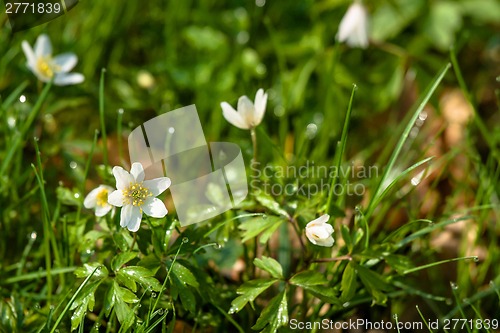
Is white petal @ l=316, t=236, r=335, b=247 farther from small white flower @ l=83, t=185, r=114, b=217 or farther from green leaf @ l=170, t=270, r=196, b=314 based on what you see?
small white flower @ l=83, t=185, r=114, b=217

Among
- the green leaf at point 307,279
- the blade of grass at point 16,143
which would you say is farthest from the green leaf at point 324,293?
the blade of grass at point 16,143

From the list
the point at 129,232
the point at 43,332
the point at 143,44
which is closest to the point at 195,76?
the point at 143,44

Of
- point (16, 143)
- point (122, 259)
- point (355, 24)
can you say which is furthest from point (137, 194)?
point (355, 24)

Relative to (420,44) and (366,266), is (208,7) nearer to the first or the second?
(420,44)

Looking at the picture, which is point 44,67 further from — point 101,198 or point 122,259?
point 122,259

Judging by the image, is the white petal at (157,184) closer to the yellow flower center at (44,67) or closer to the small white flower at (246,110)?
the small white flower at (246,110)

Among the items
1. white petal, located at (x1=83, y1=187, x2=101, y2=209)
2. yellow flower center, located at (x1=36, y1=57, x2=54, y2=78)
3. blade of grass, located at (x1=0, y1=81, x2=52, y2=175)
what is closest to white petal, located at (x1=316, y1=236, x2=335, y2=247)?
white petal, located at (x1=83, y1=187, x2=101, y2=209)
